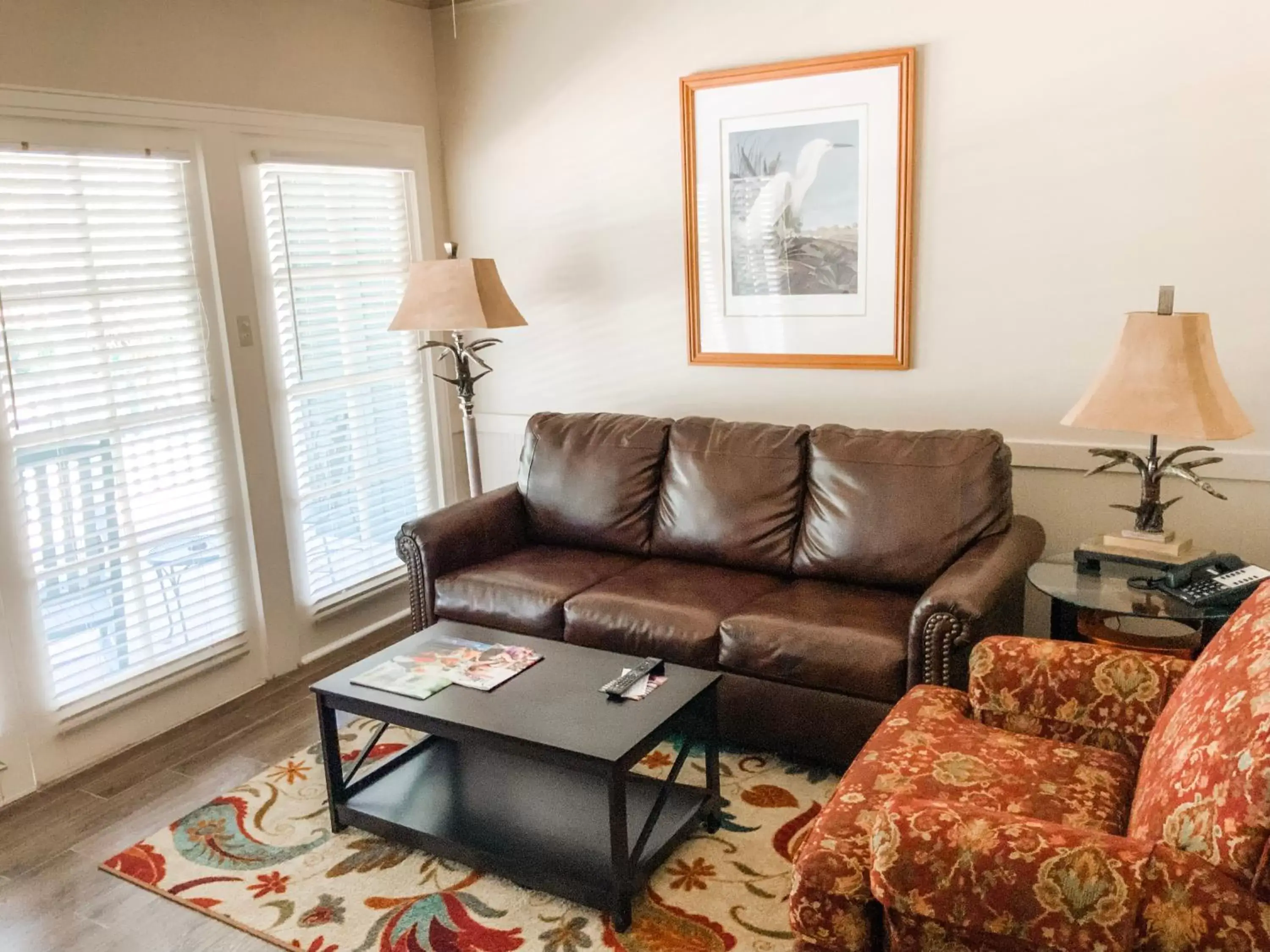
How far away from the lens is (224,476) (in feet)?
11.7

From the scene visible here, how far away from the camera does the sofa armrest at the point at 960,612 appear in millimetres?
2598

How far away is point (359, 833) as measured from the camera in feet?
8.95

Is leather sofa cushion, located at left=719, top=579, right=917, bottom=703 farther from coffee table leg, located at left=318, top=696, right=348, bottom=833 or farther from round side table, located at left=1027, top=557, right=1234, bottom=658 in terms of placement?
coffee table leg, located at left=318, top=696, right=348, bottom=833

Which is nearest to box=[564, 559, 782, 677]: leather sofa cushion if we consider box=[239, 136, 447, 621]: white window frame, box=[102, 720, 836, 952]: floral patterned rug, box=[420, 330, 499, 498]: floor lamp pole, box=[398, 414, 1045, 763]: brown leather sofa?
box=[398, 414, 1045, 763]: brown leather sofa

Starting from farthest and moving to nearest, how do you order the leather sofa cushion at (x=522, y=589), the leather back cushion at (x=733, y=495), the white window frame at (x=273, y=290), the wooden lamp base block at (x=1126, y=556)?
the white window frame at (x=273, y=290) → the leather back cushion at (x=733, y=495) → the leather sofa cushion at (x=522, y=589) → the wooden lamp base block at (x=1126, y=556)

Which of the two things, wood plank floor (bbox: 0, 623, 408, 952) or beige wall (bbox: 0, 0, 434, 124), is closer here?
wood plank floor (bbox: 0, 623, 408, 952)

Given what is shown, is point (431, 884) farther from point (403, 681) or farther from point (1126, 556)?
point (1126, 556)

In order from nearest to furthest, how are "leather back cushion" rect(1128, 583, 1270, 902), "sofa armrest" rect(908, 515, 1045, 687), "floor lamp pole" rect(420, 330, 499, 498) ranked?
1. "leather back cushion" rect(1128, 583, 1270, 902)
2. "sofa armrest" rect(908, 515, 1045, 687)
3. "floor lamp pole" rect(420, 330, 499, 498)

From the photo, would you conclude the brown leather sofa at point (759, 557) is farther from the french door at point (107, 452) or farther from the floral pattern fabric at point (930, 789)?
the french door at point (107, 452)

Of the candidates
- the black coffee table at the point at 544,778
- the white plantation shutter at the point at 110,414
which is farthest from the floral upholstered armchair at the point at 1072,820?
the white plantation shutter at the point at 110,414

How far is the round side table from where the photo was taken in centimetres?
250

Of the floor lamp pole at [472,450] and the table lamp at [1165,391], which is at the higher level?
the table lamp at [1165,391]

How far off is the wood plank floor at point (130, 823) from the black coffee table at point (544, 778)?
470 millimetres

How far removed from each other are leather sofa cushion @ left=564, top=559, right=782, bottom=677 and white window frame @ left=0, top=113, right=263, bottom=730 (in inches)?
50.7
